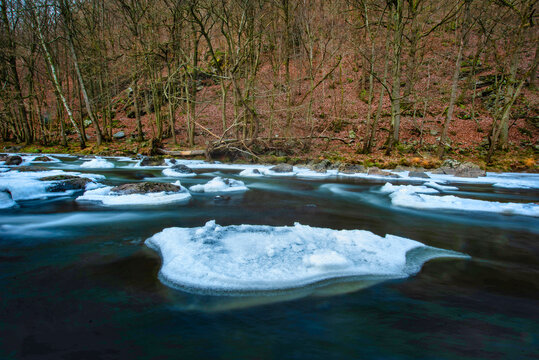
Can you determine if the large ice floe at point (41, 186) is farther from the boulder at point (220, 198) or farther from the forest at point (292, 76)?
the forest at point (292, 76)

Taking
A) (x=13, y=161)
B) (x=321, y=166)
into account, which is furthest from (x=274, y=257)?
(x=13, y=161)

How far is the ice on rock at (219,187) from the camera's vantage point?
6.90m

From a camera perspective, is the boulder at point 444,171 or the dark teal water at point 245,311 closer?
the dark teal water at point 245,311

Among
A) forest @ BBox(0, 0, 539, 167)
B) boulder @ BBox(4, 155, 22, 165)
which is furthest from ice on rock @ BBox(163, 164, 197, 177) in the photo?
boulder @ BBox(4, 155, 22, 165)

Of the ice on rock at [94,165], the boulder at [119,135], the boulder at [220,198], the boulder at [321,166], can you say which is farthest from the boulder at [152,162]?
the boulder at [119,135]

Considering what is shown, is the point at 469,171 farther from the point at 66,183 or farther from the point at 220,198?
the point at 66,183

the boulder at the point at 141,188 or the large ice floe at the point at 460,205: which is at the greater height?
the boulder at the point at 141,188

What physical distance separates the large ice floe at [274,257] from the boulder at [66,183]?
4.07 meters

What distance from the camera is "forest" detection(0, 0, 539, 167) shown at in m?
13.2

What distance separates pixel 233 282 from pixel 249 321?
38 cm

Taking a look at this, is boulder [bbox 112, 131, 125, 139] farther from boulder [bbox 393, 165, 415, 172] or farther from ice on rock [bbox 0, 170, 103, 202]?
boulder [bbox 393, 165, 415, 172]

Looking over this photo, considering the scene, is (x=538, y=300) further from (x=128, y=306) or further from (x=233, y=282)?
(x=128, y=306)

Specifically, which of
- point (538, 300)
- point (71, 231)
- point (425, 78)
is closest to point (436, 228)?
point (538, 300)

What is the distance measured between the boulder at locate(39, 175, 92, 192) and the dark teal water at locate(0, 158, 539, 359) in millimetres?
2597
